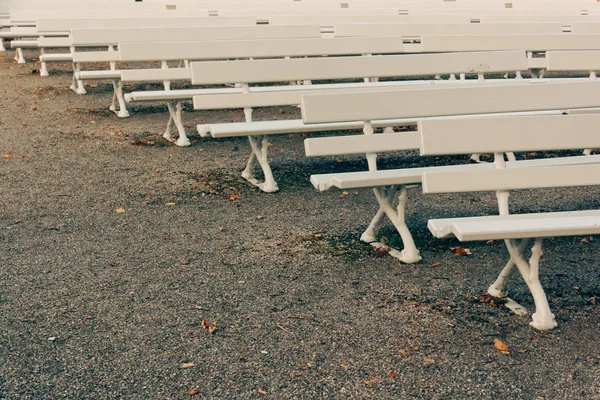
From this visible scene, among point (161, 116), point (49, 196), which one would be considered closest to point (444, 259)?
point (49, 196)

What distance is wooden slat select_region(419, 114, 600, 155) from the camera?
4039mm

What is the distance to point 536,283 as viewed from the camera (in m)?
3.71

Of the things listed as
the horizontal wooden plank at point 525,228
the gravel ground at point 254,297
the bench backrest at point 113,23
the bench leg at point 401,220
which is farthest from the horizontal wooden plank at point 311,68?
the bench backrest at point 113,23

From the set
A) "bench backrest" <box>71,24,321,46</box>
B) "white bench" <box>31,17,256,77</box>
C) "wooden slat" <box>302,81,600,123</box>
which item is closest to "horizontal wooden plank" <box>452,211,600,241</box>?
"wooden slat" <box>302,81,600,123</box>

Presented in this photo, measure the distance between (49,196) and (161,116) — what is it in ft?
10.7

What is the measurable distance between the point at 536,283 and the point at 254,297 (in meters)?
1.33

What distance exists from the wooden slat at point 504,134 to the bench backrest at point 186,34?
4475 millimetres

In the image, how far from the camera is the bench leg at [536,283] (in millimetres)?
3683

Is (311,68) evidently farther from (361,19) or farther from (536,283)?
(361,19)

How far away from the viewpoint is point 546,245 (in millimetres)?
4910

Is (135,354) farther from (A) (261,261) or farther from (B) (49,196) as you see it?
(B) (49,196)

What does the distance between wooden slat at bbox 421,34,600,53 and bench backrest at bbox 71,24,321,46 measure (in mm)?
1343

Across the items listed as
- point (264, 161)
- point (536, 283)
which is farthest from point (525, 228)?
point (264, 161)

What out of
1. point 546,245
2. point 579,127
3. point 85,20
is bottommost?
point 546,245
